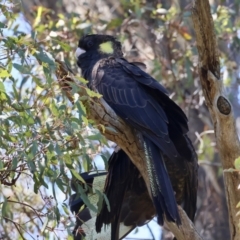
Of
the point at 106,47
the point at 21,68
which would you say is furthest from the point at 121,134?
the point at 106,47

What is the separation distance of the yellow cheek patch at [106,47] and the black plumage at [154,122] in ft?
0.96

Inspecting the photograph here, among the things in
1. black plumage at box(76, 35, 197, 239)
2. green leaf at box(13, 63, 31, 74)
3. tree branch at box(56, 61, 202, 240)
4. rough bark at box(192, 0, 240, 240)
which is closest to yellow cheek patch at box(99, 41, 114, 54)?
black plumage at box(76, 35, 197, 239)

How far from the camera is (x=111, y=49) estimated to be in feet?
14.4

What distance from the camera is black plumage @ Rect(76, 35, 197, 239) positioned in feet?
10.7

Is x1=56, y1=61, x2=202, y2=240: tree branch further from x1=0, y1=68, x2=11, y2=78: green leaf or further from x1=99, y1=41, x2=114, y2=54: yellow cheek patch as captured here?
x1=99, y1=41, x2=114, y2=54: yellow cheek patch

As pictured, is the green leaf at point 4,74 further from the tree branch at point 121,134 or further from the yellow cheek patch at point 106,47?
the yellow cheek patch at point 106,47

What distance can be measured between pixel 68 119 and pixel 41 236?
1.89 ft

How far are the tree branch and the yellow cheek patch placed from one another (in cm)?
94

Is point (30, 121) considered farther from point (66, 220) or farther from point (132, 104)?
point (132, 104)

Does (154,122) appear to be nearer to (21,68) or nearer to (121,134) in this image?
(121,134)

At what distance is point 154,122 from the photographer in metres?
3.43

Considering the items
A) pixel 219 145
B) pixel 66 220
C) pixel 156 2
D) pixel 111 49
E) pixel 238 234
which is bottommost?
pixel 238 234

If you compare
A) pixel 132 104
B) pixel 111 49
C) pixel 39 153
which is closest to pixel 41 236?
pixel 39 153

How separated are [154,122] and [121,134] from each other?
0.16m
